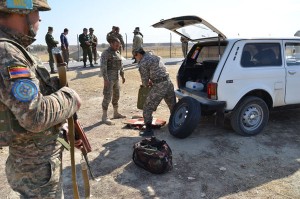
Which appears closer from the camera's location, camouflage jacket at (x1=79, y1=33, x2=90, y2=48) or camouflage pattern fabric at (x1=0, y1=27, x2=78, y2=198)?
camouflage pattern fabric at (x1=0, y1=27, x2=78, y2=198)

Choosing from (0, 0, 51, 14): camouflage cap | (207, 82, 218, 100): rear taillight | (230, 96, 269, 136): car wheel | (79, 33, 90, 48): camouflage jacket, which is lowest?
(230, 96, 269, 136): car wheel

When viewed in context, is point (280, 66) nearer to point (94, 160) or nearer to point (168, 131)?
point (168, 131)

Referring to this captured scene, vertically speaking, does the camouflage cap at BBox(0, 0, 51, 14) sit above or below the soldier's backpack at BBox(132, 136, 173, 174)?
above

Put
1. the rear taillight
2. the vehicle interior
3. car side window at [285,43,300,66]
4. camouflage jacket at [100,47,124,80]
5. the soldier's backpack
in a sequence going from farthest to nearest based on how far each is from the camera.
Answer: camouflage jacket at [100,47,124,80] < the vehicle interior < car side window at [285,43,300,66] < the rear taillight < the soldier's backpack

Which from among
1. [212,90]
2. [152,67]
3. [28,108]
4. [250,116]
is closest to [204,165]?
[212,90]

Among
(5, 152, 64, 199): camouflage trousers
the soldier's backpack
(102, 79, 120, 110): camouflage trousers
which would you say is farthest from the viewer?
(102, 79, 120, 110): camouflage trousers

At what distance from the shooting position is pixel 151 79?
5504 millimetres

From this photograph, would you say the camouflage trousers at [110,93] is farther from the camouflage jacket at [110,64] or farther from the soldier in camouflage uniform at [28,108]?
the soldier in camouflage uniform at [28,108]

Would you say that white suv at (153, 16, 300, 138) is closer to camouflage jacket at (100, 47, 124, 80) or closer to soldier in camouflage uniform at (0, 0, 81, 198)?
camouflage jacket at (100, 47, 124, 80)

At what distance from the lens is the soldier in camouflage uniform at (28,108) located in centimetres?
155

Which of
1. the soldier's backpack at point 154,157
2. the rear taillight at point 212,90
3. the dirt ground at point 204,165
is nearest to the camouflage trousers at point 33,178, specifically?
the dirt ground at point 204,165

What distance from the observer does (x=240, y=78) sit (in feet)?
16.0

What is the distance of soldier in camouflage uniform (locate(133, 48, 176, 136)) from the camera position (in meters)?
5.40

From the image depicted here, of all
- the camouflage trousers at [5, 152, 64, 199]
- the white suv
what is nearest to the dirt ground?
the white suv
